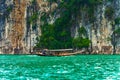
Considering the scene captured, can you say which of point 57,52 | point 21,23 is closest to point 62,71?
point 57,52

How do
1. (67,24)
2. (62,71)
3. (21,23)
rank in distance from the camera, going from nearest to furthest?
(62,71)
(67,24)
(21,23)

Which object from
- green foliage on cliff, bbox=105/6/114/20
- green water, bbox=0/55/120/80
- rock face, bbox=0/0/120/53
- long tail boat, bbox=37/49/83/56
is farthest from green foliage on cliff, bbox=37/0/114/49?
green water, bbox=0/55/120/80

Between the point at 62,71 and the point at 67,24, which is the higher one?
the point at 67,24

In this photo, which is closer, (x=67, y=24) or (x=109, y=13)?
(x=109, y=13)

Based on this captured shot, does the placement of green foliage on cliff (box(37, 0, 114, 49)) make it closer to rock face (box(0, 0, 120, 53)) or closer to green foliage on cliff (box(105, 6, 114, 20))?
green foliage on cliff (box(105, 6, 114, 20))

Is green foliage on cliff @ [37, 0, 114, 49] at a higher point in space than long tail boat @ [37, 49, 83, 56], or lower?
higher

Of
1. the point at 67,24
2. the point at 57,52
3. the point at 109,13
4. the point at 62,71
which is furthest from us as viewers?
the point at 67,24

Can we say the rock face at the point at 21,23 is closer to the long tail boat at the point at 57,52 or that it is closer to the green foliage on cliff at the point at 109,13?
the green foliage on cliff at the point at 109,13

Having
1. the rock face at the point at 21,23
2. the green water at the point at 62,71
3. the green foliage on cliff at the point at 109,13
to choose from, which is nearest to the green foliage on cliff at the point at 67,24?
the green foliage on cliff at the point at 109,13

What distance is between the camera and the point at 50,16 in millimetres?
96000

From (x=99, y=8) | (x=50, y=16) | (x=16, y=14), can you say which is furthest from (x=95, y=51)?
(x=16, y=14)

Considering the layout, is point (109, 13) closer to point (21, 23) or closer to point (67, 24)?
point (67, 24)

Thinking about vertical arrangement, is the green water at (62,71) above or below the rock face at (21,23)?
below

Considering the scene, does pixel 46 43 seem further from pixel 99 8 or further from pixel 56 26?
pixel 99 8
